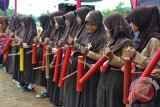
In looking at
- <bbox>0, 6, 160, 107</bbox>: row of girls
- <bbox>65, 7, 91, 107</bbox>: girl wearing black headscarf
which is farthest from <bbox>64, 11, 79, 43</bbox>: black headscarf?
<bbox>65, 7, 91, 107</bbox>: girl wearing black headscarf

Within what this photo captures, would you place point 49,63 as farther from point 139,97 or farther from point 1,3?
point 1,3

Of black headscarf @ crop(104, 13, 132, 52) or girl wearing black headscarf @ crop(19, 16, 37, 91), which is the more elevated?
black headscarf @ crop(104, 13, 132, 52)

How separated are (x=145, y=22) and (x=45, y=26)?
3.54m

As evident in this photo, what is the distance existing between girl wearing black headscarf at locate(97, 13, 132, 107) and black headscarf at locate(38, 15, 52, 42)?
9.18 ft

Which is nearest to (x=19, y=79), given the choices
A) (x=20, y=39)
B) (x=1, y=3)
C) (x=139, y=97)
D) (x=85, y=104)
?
(x=20, y=39)

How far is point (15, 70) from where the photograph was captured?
26.6 feet

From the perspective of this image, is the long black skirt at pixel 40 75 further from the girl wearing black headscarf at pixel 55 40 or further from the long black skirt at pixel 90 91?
the long black skirt at pixel 90 91

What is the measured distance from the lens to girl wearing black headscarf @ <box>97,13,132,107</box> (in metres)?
3.97

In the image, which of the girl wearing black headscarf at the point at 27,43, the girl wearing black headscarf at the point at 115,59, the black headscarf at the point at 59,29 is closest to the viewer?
the girl wearing black headscarf at the point at 115,59

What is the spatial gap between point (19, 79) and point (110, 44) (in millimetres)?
4286

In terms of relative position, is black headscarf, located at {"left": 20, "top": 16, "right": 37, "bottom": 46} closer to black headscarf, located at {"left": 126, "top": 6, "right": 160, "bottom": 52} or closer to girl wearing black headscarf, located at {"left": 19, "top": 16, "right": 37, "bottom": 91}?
girl wearing black headscarf, located at {"left": 19, "top": 16, "right": 37, "bottom": 91}

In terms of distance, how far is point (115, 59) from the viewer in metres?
3.93

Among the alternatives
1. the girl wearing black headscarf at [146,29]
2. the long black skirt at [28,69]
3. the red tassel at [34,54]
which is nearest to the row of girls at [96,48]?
the girl wearing black headscarf at [146,29]

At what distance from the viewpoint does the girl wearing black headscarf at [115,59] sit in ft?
13.0
